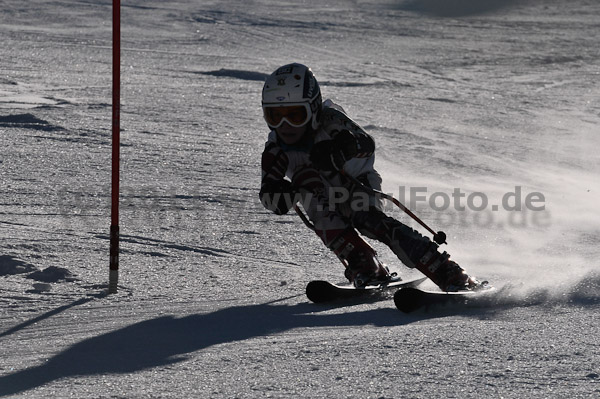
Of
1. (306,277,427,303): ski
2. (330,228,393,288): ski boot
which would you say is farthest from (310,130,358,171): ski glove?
(306,277,427,303): ski

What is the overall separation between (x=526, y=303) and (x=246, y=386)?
71.6 inches

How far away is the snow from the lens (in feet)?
11.0

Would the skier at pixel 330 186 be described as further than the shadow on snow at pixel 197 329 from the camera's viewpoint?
Yes

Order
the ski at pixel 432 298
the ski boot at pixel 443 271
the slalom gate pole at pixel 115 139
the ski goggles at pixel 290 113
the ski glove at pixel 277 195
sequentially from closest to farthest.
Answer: the ski at pixel 432 298
the slalom gate pole at pixel 115 139
the ski boot at pixel 443 271
the ski glove at pixel 277 195
the ski goggles at pixel 290 113

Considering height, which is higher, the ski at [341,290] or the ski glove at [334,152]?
the ski glove at [334,152]

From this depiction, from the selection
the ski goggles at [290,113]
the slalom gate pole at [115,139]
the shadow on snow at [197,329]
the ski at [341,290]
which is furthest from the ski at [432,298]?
the slalom gate pole at [115,139]

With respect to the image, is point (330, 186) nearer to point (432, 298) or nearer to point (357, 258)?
point (357, 258)

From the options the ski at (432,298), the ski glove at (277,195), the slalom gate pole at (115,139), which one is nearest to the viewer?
the ski at (432,298)

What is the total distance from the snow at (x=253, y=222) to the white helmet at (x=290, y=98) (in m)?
0.90

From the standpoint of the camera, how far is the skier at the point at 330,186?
186 inches

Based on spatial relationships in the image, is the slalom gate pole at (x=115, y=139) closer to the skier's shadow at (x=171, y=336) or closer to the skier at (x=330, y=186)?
the skier's shadow at (x=171, y=336)

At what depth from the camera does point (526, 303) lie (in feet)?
14.6

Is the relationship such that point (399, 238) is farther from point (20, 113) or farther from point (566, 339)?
point (20, 113)

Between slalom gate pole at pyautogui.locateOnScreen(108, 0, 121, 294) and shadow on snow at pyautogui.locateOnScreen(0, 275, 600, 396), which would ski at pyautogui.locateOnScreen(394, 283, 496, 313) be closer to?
shadow on snow at pyautogui.locateOnScreen(0, 275, 600, 396)
